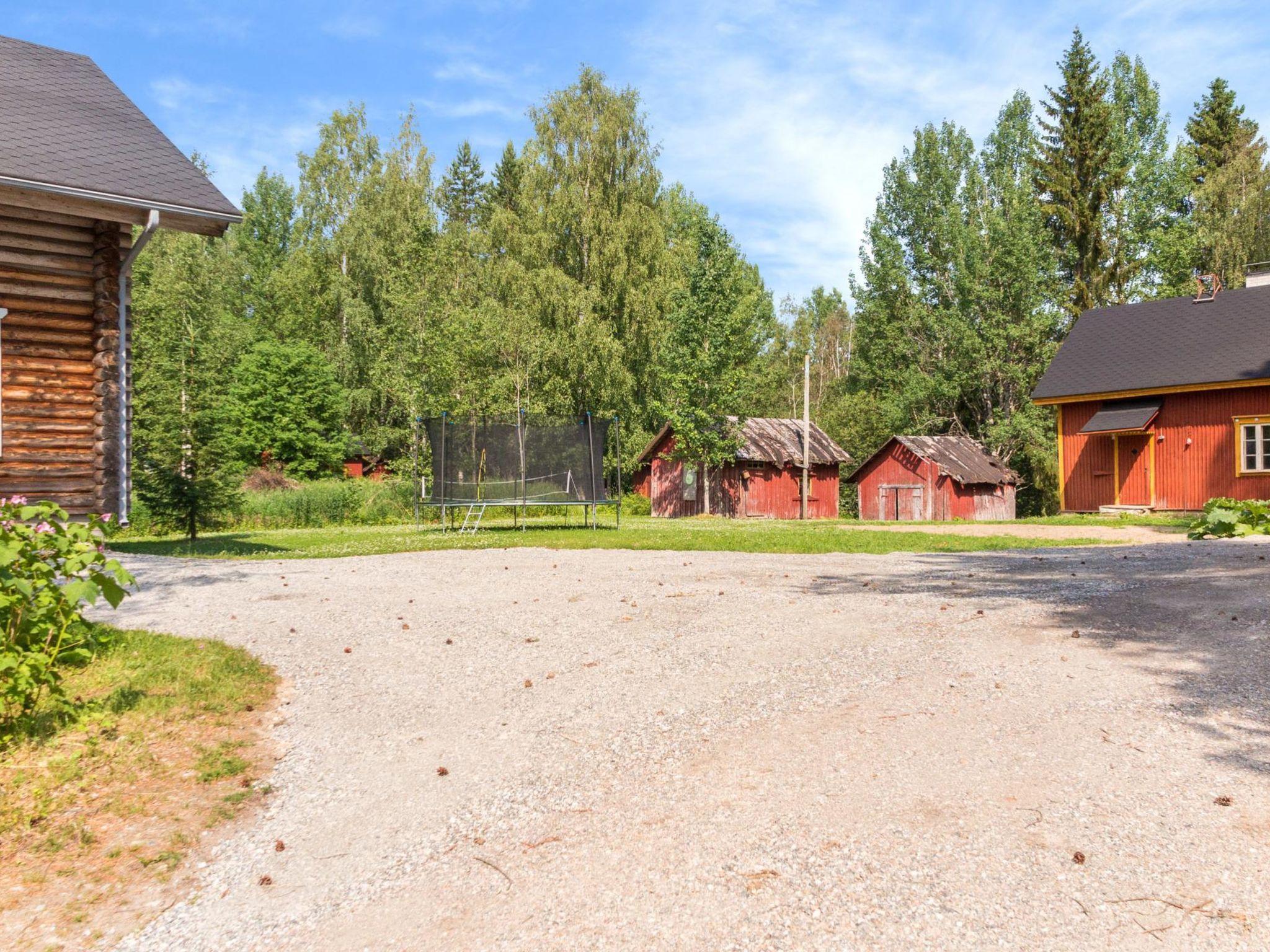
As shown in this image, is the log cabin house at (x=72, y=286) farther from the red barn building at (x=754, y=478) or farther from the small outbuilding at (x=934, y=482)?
the small outbuilding at (x=934, y=482)

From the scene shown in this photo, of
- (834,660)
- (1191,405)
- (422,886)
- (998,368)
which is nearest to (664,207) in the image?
(998,368)

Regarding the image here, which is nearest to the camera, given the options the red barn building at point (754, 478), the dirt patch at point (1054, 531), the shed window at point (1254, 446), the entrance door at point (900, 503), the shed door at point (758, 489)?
the dirt patch at point (1054, 531)

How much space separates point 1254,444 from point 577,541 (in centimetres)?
1989

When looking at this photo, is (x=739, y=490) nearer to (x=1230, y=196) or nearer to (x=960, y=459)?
(x=960, y=459)

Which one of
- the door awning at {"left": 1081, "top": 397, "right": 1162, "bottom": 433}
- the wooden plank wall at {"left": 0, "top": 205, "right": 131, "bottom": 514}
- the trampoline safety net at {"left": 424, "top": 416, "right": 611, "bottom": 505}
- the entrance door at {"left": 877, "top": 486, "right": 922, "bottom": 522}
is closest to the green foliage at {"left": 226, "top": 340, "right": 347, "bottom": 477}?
the entrance door at {"left": 877, "top": 486, "right": 922, "bottom": 522}

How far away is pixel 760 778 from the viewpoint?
4.36 m

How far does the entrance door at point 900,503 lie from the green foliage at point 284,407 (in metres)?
24.8

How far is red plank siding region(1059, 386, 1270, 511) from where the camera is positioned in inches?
991

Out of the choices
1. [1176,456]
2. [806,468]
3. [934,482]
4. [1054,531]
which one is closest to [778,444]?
[806,468]

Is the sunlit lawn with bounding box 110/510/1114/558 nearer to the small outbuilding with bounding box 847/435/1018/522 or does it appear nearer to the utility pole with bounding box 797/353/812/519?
the utility pole with bounding box 797/353/812/519

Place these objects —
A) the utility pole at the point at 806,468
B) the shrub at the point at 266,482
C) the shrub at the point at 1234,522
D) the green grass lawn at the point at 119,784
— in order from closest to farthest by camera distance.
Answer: the green grass lawn at the point at 119,784
the shrub at the point at 1234,522
the shrub at the point at 266,482
the utility pole at the point at 806,468

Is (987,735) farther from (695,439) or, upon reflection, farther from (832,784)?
(695,439)

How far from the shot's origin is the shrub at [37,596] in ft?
15.4

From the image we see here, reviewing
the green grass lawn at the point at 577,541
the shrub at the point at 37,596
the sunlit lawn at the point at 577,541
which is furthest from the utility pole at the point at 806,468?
the shrub at the point at 37,596
